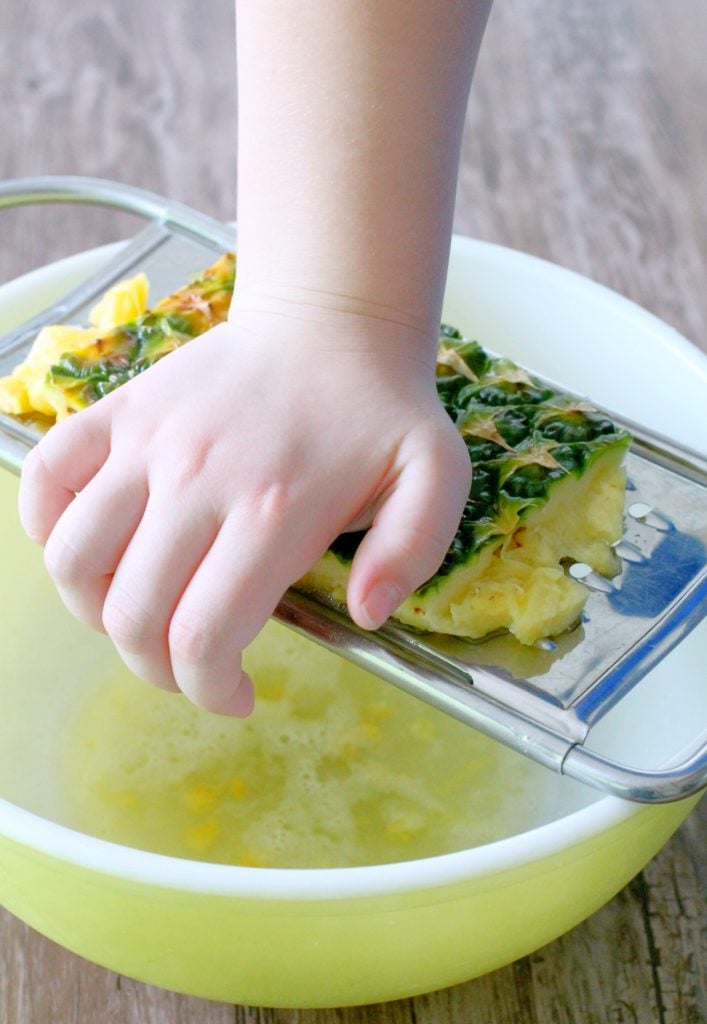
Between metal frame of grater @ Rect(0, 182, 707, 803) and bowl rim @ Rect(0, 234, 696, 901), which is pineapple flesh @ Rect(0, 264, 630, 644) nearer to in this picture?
metal frame of grater @ Rect(0, 182, 707, 803)

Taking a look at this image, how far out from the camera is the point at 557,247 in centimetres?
123

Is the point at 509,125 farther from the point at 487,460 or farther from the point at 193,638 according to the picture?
the point at 193,638

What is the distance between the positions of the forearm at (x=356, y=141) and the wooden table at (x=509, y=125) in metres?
0.54

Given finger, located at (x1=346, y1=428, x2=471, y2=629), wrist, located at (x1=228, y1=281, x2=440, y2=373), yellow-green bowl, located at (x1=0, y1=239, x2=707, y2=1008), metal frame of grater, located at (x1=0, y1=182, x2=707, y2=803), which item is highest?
wrist, located at (x1=228, y1=281, x2=440, y2=373)

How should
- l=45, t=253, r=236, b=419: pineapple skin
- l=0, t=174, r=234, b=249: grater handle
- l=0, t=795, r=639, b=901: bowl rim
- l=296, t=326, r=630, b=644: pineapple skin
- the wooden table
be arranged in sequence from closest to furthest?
1. l=0, t=795, r=639, b=901: bowl rim
2. l=296, t=326, r=630, b=644: pineapple skin
3. l=45, t=253, r=236, b=419: pineapple skin
4. l=0, t=174, r=234, b=249: grater handle
5. the wooden table

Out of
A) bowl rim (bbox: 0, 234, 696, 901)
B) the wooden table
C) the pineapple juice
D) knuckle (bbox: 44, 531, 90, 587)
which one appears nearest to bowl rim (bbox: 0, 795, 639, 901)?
bowl rim (bbox: 0, 234, 696, 901)

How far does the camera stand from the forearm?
636mm

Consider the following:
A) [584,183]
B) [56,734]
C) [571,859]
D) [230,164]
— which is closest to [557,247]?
[584,183]

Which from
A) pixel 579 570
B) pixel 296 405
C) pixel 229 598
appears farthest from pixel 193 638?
pixel 579 570

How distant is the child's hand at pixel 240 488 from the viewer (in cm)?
61

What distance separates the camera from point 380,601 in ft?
2.01

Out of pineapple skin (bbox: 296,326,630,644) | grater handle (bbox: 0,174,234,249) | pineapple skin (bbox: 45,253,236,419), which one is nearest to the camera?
pineapple skin (bbox: 296,326,630,644)

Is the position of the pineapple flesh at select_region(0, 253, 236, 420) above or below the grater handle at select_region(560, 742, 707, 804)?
above

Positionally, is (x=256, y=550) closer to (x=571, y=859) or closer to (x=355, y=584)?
(x=355, y=584)
